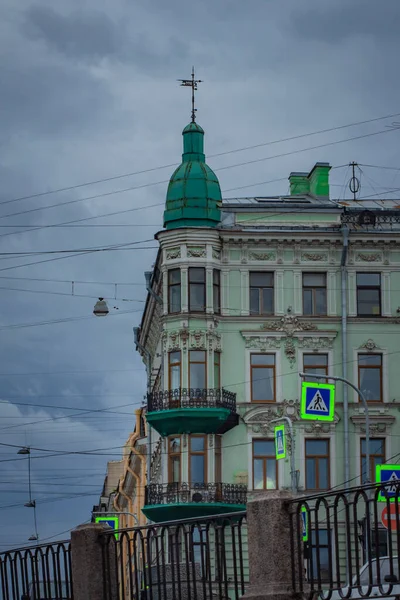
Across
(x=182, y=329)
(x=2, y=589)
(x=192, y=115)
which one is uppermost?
(x=192, y=115)

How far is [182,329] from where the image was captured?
1929 inches

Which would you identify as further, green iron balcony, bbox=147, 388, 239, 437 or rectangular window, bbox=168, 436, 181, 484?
rectangular window, bbox=168, 436, 181, 484

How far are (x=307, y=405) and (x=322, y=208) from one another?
34.0ft

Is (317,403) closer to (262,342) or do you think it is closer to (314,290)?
(262,342)

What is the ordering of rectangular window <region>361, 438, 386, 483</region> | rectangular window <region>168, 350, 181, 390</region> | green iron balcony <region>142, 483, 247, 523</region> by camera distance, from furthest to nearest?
rectangular window <region>168, 350, 181, 390</region> → rectangular window <region>361, 438, 386, 483</region> → green iron balcony <region>142, 483, 247, 523</region>

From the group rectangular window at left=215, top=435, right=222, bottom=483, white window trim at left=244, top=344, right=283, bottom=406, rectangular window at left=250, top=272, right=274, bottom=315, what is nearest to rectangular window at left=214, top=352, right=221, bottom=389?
white window trim at left=244, top=344, right=283, bottom=406

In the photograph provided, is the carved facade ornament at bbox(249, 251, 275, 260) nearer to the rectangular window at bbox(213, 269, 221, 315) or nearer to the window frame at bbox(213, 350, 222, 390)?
the rectangular window at bbox(213, 269, 221, 315)

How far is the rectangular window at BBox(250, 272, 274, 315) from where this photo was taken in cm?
4984

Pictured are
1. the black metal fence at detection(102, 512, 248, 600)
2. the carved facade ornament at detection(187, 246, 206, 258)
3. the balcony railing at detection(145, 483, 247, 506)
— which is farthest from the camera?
the carved facade ornament at detection(187, 246, 206, 258)

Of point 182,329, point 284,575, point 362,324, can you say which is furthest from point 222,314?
point 284,575

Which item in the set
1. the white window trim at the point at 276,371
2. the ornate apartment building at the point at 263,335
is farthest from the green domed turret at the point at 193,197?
the white window trim at the point at 276,371

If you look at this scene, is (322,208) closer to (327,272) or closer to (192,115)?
(327,272)

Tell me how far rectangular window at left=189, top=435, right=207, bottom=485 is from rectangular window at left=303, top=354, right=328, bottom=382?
14.5ft

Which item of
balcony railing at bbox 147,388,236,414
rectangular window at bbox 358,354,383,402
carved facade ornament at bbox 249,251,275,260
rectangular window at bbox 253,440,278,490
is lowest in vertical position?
rectangular window at bbox 253,440,278,490
